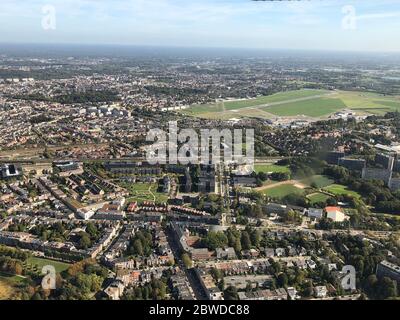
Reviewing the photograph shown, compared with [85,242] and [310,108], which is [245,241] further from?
[310,108]

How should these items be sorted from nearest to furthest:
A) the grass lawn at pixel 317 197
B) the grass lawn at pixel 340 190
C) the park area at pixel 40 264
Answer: the park area at pixel 40 264 → the grass lawn at pixel 317 197 → the grass lawn at pixel 340 190

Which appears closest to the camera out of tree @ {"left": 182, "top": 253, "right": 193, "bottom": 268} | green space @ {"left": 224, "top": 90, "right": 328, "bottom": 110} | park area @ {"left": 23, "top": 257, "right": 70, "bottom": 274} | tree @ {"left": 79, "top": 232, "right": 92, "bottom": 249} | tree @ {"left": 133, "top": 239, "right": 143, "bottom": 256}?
park area @ {"left": 23, "top": 257, "right": 70, "bottom": 274}

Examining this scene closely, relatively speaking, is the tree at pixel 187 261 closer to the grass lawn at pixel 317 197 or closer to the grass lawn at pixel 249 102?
the grass lawn at pixel 317 197

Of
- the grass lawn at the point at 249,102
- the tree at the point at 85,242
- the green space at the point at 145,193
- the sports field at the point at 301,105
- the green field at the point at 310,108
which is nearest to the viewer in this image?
the tree at the point at 85,242

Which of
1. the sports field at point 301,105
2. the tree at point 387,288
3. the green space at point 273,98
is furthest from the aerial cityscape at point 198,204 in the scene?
the green space at point 273,98

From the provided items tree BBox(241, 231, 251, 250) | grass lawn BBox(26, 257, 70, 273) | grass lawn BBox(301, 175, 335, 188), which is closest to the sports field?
grass lawn BBox(301, 175, 335, 188)

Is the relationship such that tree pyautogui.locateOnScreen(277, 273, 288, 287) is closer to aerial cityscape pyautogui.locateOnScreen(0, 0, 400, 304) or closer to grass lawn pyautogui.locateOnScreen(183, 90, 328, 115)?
aerial cityscape pyautogui.locateOnScreen(0, 0, 400, 304)
